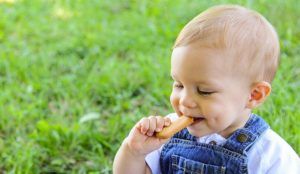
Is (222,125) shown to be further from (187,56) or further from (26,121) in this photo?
(26,121)

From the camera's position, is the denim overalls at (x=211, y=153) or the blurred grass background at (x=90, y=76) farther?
the blurred grass background at (x=90, y=76)

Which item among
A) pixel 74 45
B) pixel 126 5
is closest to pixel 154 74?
pixel 74 45

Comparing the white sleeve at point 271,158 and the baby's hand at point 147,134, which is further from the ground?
the baby's hand at point 147,134

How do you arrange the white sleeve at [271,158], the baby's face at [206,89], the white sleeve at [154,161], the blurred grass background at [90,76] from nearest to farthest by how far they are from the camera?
the baby's face at [206,89] → the white sleeve at [271,158] → the white sleeve at [154,161] → the blurred grass background at [90,76]

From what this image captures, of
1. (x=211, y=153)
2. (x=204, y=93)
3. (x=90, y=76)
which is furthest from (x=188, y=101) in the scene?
(x=90, y=76)

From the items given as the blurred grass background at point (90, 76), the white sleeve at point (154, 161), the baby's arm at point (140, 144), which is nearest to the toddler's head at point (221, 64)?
the baby's arm at point (140, 144)

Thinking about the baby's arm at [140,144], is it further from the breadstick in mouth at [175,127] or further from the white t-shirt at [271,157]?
the white t-shirt at [271,157]

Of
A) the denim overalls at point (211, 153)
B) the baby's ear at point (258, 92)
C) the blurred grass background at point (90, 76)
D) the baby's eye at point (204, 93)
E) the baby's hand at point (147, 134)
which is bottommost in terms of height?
the blurred grass background at point (90, 76)

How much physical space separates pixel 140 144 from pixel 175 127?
15cm

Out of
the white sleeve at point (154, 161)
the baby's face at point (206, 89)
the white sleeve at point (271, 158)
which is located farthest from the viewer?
the white sleeve at point (154, 161)

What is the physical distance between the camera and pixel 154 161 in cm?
211

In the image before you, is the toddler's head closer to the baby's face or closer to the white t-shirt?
the baby's face

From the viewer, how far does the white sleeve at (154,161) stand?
2.09 m

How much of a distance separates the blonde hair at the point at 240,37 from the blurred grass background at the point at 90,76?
35.1 inches
